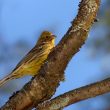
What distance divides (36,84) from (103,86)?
0.30m

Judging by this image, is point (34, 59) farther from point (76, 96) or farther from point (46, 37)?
point (76, 96)

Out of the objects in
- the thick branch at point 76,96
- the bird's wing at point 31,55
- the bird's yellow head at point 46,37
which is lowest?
the thick branch at point 76,96

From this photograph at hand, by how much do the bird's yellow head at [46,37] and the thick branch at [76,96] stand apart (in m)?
1.71

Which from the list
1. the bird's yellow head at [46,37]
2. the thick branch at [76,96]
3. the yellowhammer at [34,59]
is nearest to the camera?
the thick branch at [76,96]

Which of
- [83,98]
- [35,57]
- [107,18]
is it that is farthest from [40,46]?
[107,18]

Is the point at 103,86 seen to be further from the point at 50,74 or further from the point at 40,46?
the point at 40,46

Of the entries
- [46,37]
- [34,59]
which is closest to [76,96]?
[34,59]

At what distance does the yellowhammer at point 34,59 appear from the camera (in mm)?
2544

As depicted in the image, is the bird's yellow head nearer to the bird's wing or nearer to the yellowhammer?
the yellowhammer

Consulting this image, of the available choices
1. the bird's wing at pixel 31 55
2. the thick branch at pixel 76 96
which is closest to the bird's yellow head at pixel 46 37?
the bird's wing at pixel 31 55

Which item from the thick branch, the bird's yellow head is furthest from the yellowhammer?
the thick branch

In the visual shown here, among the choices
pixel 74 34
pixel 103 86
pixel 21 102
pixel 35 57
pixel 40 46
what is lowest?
pixel 103 86

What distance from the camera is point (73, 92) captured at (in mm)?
1625

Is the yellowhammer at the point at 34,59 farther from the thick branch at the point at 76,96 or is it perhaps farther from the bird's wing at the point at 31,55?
the thick branch at the point at 76,96
